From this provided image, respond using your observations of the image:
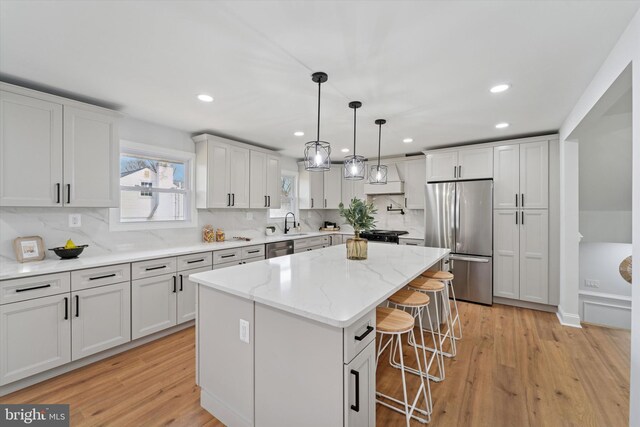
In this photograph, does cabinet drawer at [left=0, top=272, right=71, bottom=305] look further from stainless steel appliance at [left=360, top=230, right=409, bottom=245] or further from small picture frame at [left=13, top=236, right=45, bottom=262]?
stainless steel appliance at [left=360, top=230, right=409, bottom=245]

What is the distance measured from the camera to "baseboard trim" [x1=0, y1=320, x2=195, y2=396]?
6.84ft

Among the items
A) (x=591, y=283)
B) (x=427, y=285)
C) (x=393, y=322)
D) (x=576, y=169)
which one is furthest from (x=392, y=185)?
(x=393, y=322)

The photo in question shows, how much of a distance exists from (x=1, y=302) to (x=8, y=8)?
189 cm

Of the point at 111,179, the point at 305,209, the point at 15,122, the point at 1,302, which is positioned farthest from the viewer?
the point at 305,209

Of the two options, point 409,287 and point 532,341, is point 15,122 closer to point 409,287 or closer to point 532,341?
point 409,287

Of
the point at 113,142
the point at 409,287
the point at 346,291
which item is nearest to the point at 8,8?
the point at 113,142

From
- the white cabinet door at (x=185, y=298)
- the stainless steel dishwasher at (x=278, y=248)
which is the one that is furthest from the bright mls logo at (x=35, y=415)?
the stainless steel dishwasher at (x=278, y=248)

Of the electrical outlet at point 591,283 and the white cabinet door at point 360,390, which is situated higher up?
the white cabinet door at point 360,390

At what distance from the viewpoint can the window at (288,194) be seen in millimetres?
5436

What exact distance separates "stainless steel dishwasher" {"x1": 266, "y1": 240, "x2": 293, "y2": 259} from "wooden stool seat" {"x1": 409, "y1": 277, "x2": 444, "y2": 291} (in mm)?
2252

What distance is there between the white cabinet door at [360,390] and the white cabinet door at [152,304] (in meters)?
2.40

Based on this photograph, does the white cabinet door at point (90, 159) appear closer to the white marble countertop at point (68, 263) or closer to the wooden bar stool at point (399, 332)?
the white marble countertop at point (68, 263)

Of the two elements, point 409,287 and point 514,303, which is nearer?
point 409,287

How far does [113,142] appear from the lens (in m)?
2.78
